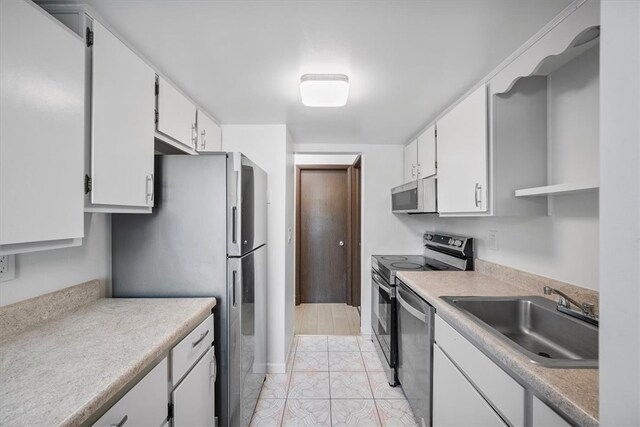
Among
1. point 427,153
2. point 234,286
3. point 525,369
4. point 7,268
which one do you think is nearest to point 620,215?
point 525,369

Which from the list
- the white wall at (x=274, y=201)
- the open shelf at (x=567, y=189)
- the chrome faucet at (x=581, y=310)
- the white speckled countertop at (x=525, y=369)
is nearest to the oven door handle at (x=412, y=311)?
the white speckled countertop at (x=525, y=369)

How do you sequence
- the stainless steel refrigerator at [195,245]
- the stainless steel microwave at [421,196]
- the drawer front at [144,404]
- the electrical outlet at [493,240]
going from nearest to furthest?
the drawer front at [144,404]
the stainless steel refrigerator at [195,245]
the electrical outlet at [493,240]
the stainless steel microwave at [421,196]

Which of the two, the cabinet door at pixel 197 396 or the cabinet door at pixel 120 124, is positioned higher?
the cabinet door at pixel 120 124

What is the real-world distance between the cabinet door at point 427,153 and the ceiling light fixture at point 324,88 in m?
0.97

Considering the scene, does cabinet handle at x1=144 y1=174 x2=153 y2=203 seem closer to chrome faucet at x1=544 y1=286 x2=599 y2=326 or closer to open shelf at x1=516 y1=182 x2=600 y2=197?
open shelf at x1=516 y1=182 x2=600 y2=197

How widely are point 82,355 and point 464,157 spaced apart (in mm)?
2064

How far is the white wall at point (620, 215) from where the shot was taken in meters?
0.44

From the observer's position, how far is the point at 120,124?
121 cm

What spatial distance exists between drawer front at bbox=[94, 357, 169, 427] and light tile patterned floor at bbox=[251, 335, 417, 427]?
1.06 meters

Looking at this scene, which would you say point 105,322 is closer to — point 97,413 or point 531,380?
point 97,413

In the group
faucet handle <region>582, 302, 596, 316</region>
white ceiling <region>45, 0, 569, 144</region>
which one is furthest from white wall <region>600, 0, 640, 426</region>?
faucet handle <region>582, 302, 596, 316</region>

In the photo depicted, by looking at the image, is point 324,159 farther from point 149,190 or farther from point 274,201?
point 149,190

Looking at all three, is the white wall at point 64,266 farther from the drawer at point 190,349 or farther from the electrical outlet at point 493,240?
the electrical outlet at point 493,240

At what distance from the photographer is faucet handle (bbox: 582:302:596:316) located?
1.18 metres
